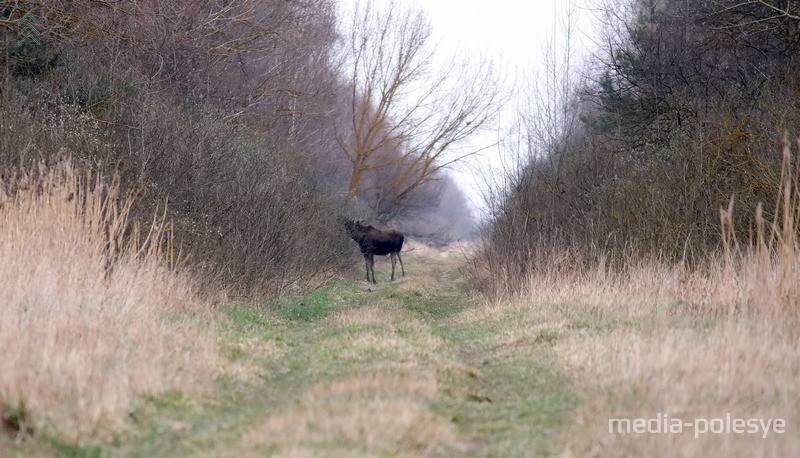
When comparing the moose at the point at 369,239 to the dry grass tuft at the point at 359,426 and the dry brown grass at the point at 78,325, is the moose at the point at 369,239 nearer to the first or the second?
the dry brown grass at the point at 78,325

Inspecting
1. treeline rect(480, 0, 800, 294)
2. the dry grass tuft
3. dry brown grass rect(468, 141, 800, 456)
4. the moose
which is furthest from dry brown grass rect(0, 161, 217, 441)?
the moose

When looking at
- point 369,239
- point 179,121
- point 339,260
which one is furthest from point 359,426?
point 369,239

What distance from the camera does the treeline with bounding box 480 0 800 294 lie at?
49.6 ft

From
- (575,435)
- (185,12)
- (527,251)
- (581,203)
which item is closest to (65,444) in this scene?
(575,435)

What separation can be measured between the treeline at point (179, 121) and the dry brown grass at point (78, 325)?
1053 millimetres

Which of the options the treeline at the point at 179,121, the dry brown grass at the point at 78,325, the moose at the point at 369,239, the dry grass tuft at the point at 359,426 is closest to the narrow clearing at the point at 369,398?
the dry grass tuft at the point at 359,426

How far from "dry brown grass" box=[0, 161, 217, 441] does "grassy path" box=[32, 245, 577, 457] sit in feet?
0.78

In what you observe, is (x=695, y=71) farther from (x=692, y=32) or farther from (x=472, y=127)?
(x=472, y=127)

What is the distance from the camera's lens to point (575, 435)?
5.30 m

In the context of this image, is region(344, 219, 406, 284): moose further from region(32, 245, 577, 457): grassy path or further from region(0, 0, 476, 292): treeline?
region(32, 245, 577, 457): grassy path

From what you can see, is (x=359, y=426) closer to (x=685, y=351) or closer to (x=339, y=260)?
(x=685, y=351)

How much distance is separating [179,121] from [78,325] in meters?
8.99

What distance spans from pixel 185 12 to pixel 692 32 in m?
11.7

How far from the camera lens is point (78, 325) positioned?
7.20m
